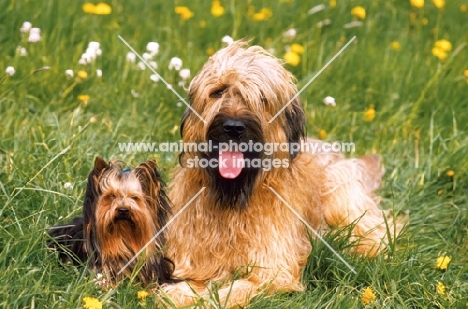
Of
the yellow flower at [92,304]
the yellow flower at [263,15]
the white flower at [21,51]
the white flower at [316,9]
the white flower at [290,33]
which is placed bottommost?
the yellow flower at [92,304]

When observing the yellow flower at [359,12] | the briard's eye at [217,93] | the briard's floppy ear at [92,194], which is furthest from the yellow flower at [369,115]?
the briard's floppy ear at [92,194]

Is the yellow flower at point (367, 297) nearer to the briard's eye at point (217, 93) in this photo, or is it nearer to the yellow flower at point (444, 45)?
the briard's eye at point (217, 93)

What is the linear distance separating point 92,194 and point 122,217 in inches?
7.8

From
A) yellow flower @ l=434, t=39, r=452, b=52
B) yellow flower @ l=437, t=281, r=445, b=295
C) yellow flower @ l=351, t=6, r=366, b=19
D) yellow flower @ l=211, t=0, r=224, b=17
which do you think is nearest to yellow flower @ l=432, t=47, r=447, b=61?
yellow flower @ l=434, t=39, r=452, b=52

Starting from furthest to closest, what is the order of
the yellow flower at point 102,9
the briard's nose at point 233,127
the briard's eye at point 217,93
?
the yellow flower at point 102,9, the briard's eye at point 217,93, the briard's nose at point 233,127

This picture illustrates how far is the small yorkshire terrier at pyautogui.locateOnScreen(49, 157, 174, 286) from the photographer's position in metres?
4.50

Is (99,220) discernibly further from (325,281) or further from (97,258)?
(325,281)

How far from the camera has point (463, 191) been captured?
6.32 metres

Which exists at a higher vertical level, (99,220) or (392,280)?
(99,220)

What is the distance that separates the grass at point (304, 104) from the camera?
482 centimetres

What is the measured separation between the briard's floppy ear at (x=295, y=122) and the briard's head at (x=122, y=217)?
2.70 feet

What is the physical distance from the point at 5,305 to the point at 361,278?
74.5 inches

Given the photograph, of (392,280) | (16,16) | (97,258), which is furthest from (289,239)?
(16,16)

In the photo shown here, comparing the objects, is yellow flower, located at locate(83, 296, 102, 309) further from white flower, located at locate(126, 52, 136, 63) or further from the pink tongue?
white flower, located at locate(126, 52, 136, 63)
